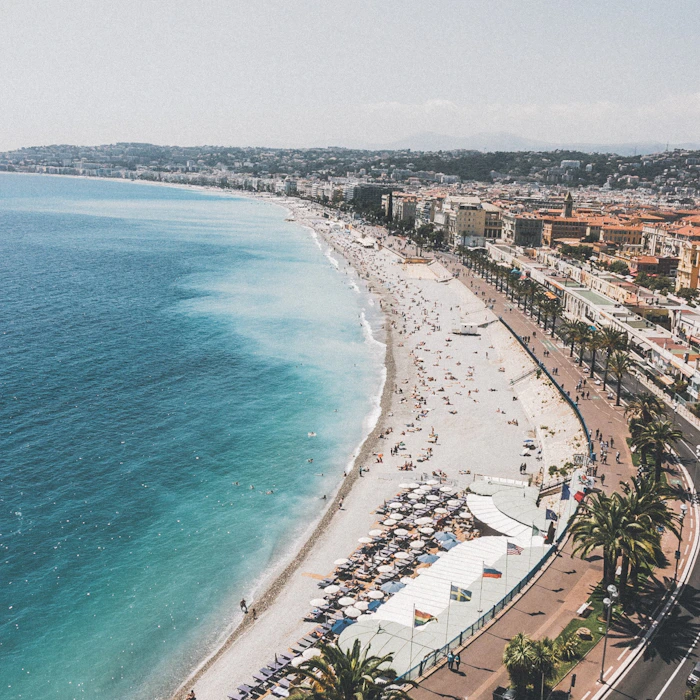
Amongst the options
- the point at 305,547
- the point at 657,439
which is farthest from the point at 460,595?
the point at 657,439

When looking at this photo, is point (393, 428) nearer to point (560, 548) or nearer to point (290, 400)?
point (290, 400)

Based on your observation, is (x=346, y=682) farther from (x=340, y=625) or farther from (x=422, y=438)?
(x=422, y=438)

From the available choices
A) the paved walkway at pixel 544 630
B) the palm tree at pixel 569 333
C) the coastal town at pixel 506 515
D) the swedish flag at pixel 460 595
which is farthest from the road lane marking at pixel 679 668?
the palm tree at pixel 569 333

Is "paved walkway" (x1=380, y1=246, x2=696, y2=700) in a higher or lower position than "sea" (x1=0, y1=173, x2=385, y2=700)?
higher

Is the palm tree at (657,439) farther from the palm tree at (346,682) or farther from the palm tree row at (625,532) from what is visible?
the palm tree at (346,682)

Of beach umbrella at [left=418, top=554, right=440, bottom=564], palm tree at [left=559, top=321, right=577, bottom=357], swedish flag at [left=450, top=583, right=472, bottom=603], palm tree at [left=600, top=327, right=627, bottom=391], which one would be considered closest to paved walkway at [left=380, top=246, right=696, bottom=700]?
swedish flag at [left=450, top=583, right=472, bottom=603]

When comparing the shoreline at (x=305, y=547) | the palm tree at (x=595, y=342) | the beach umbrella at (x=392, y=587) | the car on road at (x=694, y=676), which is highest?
the palm tree at (x=595, y=342)

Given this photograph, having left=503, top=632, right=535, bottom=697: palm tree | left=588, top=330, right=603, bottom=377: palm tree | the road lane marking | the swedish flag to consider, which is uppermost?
left=588, top=330, right=603, bottom=377: palm tree

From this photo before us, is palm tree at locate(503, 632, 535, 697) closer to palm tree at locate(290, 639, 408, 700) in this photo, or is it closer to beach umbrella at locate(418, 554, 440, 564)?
palm tree at locate(290, 639, 408, 700)
